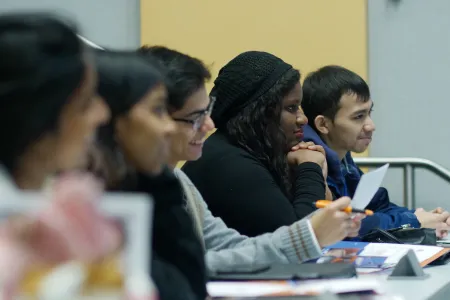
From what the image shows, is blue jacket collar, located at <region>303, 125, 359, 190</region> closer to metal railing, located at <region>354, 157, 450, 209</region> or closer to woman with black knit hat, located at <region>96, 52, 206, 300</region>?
metal railing, located at <region>354, 157, 450, 209</region>

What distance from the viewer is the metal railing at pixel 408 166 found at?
3141 mm

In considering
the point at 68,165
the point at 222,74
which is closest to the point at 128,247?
the point at 68,165

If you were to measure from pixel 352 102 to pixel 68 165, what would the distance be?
2.00 meters

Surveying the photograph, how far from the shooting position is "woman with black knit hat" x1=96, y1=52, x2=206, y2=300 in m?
0.83

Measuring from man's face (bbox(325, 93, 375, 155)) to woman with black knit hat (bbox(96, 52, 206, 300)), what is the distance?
151 cm

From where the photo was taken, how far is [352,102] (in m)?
2.42

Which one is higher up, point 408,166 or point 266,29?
point 266,29

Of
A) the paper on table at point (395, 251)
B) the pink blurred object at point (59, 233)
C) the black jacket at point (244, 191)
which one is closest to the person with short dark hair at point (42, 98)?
the pink blurred object at point (59, 233)

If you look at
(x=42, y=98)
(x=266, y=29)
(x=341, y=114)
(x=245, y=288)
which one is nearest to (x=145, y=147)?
(x=42, y=98)

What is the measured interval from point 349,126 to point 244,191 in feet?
2.41

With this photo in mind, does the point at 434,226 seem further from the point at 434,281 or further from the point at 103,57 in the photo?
the point at 103,57

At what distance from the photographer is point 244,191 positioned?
1.83 metres

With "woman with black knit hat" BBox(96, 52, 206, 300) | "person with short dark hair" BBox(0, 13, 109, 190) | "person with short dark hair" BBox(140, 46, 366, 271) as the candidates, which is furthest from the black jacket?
"person with short dark hair" BBox(0, 13, 109, 190)

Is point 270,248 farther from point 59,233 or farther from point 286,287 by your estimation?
point 59,233
